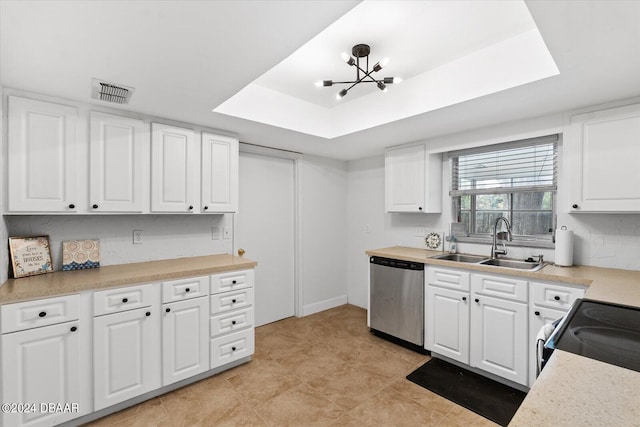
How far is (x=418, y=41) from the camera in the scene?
1986 millimetres

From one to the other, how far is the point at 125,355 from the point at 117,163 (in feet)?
4.63

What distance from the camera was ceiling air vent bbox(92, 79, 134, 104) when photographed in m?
1.89

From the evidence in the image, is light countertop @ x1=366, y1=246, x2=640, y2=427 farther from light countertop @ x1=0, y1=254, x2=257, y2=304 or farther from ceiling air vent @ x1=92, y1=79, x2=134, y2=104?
ceiling air vent @ x1=92, y1=79, x2=134, y2=104

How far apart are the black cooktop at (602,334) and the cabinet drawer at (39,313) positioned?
99.2 inches

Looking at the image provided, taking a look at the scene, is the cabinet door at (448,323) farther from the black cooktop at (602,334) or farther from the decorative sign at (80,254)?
the decorative sign at (80,254)

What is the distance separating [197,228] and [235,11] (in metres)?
2.23

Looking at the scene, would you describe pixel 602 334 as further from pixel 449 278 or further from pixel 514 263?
pixel 514 263

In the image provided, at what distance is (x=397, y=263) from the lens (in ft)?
10.2

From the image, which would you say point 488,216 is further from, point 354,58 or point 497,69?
point 354,58

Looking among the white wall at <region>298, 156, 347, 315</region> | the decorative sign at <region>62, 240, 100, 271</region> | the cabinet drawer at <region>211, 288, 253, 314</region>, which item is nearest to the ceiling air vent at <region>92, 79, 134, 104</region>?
the decorative sign at <region>62, 240, 100, 271</region>

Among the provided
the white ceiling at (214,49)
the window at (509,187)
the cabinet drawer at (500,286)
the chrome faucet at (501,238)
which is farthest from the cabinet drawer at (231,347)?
the window at (509,187)

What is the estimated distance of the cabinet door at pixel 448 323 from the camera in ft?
8.52

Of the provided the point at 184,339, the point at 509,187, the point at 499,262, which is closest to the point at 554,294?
the point at 499,262

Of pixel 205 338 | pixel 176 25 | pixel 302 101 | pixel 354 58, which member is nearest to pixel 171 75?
pixel 176 25
